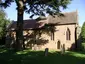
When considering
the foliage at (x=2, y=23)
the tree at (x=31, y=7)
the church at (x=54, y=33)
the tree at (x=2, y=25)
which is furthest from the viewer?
the foliage at (x=2, y=23)

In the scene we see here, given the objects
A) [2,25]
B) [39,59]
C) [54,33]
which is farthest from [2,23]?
[39,59]

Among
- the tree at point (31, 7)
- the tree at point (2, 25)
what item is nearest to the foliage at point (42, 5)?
the tree at point (31, 7)

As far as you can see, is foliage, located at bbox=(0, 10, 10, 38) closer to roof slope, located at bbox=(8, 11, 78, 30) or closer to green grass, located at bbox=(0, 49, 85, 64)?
roof slope, located at bbox=(8, 11, 78, 30)

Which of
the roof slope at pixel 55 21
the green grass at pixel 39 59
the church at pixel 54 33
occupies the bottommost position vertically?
the green grass at pixel 39 59

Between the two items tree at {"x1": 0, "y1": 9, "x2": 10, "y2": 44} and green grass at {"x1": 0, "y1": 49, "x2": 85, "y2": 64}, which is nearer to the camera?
green grass at {"x1": 0, "y1": 49, "x2": 85, "y2": 64}

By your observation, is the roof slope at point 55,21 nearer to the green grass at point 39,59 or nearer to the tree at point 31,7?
the tree at point 31,7

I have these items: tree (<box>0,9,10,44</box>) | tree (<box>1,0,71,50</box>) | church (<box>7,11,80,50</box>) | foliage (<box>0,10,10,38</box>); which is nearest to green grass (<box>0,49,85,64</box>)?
tree (<box>1,0,71,50</box>)

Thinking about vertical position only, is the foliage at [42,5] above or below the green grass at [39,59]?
above

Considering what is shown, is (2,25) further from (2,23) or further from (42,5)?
(42,5)

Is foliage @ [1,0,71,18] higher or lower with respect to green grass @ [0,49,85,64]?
higher

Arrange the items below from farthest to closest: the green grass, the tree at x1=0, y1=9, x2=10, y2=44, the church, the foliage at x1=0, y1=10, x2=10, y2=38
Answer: the foliage at x1=0, y1=10, x2=10, y2=38
the tree at x1=0, y1=9, x2=10, y2=44
the church
the green grass

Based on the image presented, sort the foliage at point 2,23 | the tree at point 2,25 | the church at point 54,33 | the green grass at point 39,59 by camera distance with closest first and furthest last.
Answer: the green grass at point 39,59, the church at point 54,33, the tree at point 2,25, the foliage at point 2,23

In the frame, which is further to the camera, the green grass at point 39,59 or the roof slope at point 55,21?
the roof slope at point 55,21

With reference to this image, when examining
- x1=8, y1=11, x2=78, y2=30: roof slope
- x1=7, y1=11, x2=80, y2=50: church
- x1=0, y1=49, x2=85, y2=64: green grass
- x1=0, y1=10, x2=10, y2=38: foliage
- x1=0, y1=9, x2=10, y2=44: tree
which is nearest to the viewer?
x1=0, y1=49, x2=85, y2=64: green grass
